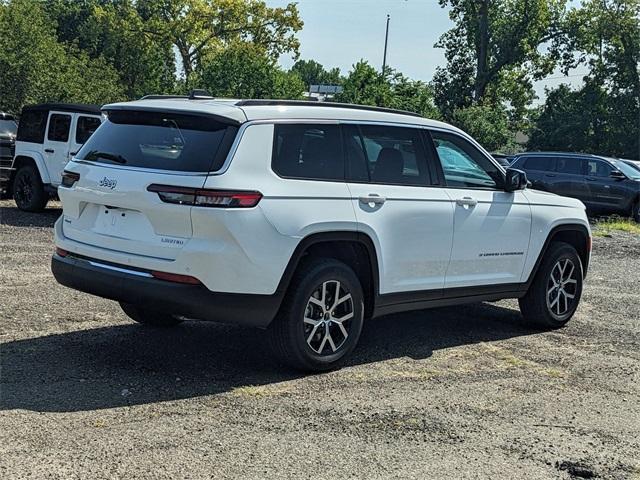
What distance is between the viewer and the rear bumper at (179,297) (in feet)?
17.0

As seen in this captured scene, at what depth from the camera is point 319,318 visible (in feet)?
18.7

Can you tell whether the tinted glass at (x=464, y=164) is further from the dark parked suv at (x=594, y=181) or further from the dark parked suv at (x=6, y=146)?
the dark parked suv at (x=594, y=181)

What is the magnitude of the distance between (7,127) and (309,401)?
45.5ft

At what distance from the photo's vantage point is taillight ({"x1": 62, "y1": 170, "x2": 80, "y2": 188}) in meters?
5.81

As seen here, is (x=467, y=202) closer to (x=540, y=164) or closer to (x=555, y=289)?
(x=555, y=289)

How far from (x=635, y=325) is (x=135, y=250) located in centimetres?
516

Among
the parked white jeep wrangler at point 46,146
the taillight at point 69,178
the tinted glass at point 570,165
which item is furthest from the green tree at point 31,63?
the taillight at point 69,178

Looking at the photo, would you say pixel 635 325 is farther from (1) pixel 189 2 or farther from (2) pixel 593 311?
(1) pixel 189 2

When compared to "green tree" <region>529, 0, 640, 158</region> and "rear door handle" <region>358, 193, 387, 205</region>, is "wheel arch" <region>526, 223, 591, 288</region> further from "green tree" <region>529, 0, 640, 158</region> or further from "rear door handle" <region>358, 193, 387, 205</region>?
"green tree" <region>529, 0, 640, 158</region>

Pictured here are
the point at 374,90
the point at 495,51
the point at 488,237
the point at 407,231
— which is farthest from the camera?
the point at 495,51

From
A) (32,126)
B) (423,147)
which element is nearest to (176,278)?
(423,147)

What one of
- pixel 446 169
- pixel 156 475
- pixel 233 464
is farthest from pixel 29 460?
pixel 446 169

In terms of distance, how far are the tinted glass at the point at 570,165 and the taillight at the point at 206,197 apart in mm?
17343

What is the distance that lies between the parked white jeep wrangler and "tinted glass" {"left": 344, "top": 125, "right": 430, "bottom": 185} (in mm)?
9055
